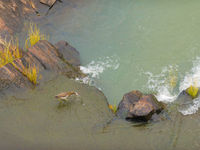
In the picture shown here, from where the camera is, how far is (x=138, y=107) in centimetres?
538

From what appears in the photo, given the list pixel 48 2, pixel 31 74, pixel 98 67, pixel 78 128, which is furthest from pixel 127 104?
pixel 48 2

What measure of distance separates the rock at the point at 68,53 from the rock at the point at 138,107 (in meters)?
2.15

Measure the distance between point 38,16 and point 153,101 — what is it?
17.8 ft

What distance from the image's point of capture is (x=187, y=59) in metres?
7.17

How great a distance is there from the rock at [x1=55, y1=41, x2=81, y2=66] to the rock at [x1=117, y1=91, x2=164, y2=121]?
2150mm

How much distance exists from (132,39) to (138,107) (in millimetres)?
3208

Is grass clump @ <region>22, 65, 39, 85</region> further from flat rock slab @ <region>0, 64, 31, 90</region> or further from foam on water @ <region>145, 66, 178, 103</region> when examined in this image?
foam on water @ <region>145, 66, 178, 103</region>

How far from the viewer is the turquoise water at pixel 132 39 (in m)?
6.74

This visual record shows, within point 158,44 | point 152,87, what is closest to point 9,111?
point 152,87

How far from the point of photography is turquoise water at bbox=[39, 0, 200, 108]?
6738 millimetres

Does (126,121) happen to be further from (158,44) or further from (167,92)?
(158,44)

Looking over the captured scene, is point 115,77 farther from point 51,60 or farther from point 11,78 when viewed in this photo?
point 11,78

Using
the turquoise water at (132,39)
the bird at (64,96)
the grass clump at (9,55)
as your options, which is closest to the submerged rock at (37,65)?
the grass clump at (9,55)

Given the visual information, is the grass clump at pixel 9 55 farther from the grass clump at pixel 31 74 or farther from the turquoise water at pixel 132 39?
the turquoise water at pixel 132 39
